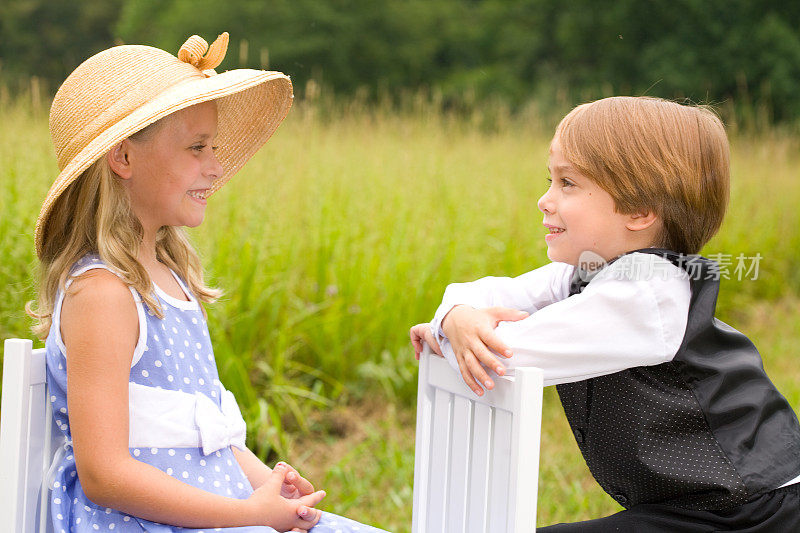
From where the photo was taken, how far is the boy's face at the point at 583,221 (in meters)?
1.60

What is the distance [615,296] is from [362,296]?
2.64 m

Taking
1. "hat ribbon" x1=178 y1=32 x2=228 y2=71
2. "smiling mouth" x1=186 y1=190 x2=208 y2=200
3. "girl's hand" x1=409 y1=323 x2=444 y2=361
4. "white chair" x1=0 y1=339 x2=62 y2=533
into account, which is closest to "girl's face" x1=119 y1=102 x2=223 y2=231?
"smiling mouth" x1=186 y1=190 x2=208 y2=200

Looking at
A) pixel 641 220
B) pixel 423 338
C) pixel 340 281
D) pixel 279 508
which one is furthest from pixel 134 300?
pixel 340 281

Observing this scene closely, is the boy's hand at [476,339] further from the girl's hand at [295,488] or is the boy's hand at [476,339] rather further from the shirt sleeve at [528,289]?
the girl's hand at [295,488]

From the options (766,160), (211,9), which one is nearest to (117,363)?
(766,160)

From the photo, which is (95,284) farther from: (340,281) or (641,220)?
(340,281)

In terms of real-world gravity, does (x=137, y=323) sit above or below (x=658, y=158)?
below

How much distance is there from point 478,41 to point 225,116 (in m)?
18.0

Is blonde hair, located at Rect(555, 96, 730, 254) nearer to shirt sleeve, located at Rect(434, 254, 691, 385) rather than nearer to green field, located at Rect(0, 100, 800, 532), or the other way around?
shirt sleeve, located at Rect(434, 254, 691, 385)

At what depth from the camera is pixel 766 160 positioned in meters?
8.16

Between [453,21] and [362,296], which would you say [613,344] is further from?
[453,21]

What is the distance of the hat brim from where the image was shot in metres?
1.44

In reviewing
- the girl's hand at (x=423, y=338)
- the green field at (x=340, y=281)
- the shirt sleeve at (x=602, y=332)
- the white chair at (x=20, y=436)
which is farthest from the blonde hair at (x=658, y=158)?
the green field at (x=340, y=281)

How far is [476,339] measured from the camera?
1.49 m
